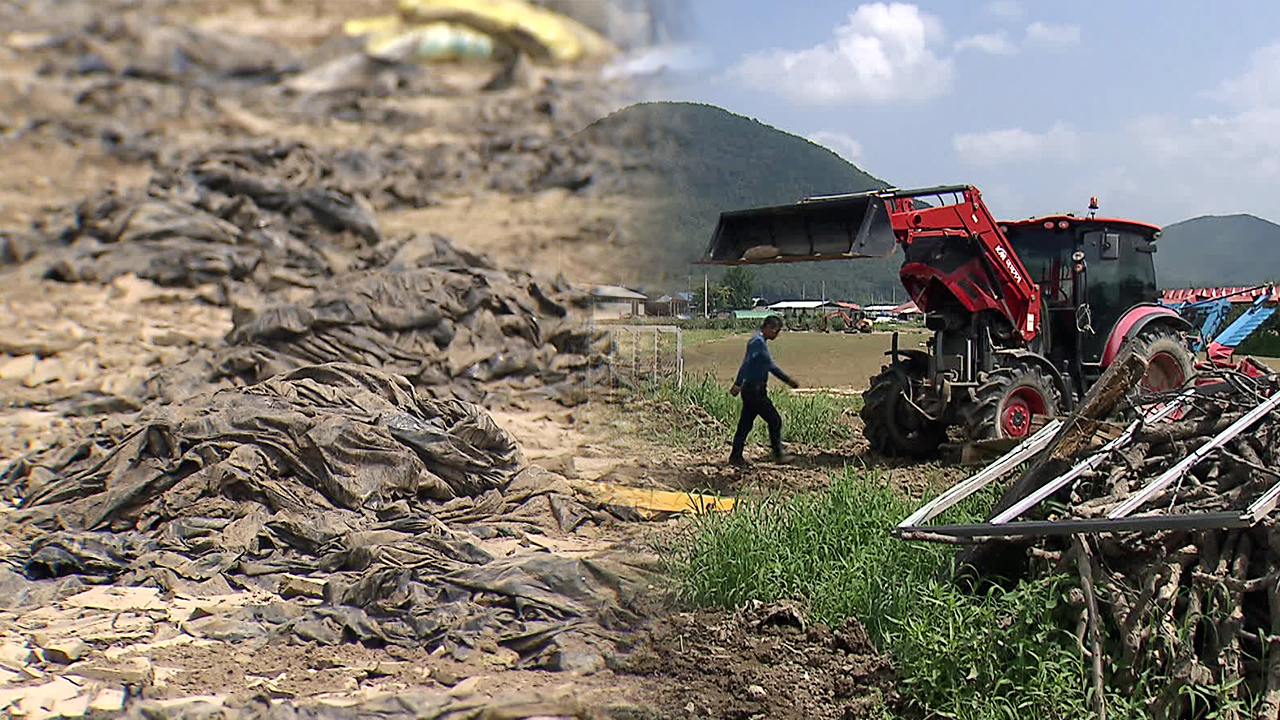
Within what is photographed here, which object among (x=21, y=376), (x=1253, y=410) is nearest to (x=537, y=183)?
(x=1253, y=410)

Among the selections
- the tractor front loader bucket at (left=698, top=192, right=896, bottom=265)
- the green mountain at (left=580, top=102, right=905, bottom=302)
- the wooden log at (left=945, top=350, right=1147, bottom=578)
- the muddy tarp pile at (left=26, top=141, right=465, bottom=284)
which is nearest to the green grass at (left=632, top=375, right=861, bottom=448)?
the tractor front loader bucket at (left=698, top=192, right=896, bottom=265)

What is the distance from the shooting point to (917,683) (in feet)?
8.87

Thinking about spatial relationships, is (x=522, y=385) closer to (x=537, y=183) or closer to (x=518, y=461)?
(x=518, y=461)

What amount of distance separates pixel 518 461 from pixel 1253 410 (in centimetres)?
300

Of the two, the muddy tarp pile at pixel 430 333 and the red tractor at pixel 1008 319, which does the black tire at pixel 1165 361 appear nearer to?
the red tractor at pixel 1008 319

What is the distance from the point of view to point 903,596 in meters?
3.00

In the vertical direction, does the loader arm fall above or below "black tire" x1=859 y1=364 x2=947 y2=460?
above

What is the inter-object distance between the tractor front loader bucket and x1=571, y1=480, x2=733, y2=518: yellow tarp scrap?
951mm

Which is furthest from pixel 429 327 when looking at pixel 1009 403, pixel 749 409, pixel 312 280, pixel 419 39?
pixel 419 39

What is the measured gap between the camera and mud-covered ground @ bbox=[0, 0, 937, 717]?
1.38 meters

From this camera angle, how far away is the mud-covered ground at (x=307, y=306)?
138 centimetres

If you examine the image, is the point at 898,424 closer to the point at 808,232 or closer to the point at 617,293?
the point at 808,232

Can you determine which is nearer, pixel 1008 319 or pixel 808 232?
pixel 808 232

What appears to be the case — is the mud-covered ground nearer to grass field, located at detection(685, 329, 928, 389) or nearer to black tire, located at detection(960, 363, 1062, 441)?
black tire, located at detection(960, 363, 1062, 441)
